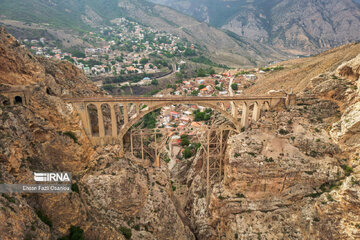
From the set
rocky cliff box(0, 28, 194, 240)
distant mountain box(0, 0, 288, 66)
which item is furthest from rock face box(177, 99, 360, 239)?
distant mountain box(0, 0, 288, 66)

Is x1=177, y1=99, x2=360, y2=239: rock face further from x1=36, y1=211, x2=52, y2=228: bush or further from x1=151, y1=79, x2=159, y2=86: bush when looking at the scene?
x1=151, y1=79, x2=159, y2=86: bush

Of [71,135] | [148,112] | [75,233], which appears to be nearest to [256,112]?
[148,112]

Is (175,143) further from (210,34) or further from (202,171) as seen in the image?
(210,34)

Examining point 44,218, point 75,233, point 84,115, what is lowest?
point 75,233

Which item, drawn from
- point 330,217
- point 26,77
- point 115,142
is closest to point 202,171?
point 115,142

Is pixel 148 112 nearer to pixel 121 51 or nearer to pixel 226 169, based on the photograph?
pixel 226 169

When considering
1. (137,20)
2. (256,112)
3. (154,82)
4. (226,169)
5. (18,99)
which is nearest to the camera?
(18,99)

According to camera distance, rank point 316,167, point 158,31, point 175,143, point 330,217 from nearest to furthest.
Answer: point 330,217 → point 316,167 → point 175,143 → point 158,31

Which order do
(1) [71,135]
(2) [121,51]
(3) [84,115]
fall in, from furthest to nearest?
1. (2) [121,51]
2. (3) [84,115]
3. (1) [71,135]

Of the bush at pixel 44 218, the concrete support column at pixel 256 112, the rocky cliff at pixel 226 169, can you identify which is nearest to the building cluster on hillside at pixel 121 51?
the rocky cliff at pixel 226 169
